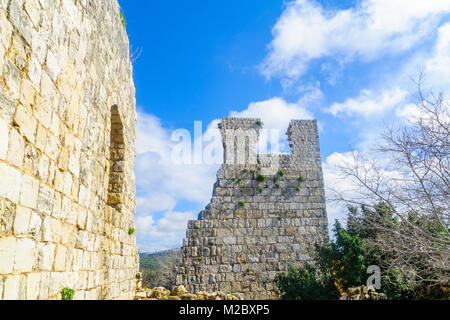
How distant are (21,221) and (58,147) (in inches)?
33.8

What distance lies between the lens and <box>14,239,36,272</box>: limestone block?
2309 mm

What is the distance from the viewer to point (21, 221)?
2.34 meters

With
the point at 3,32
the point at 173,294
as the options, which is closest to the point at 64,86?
the point at 3,32

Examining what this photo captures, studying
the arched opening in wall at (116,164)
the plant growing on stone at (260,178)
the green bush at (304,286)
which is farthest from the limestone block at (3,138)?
the plant growing on stone at (260,178)

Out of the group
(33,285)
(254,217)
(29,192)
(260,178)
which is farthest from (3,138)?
(260,178)

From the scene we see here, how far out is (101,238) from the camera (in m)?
4.45

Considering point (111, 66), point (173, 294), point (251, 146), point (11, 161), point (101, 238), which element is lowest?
point (173, 294)

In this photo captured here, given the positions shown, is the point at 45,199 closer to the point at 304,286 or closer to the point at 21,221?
the point at 21,221

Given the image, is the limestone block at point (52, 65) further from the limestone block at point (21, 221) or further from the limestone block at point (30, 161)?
the limestone block at point (21, 221)

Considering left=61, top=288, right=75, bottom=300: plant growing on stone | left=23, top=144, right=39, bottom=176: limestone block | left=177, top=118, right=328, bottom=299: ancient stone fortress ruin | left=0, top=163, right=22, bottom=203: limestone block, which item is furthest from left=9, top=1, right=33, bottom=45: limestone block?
left=177, top=118, right=328, bottom=299: ancient stone fortress ruin

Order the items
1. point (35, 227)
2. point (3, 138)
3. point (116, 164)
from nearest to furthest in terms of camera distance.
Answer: point (3, 138) < point (35, 227) < point (116, 164)

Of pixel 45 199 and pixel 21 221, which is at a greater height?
pixel 45 199
